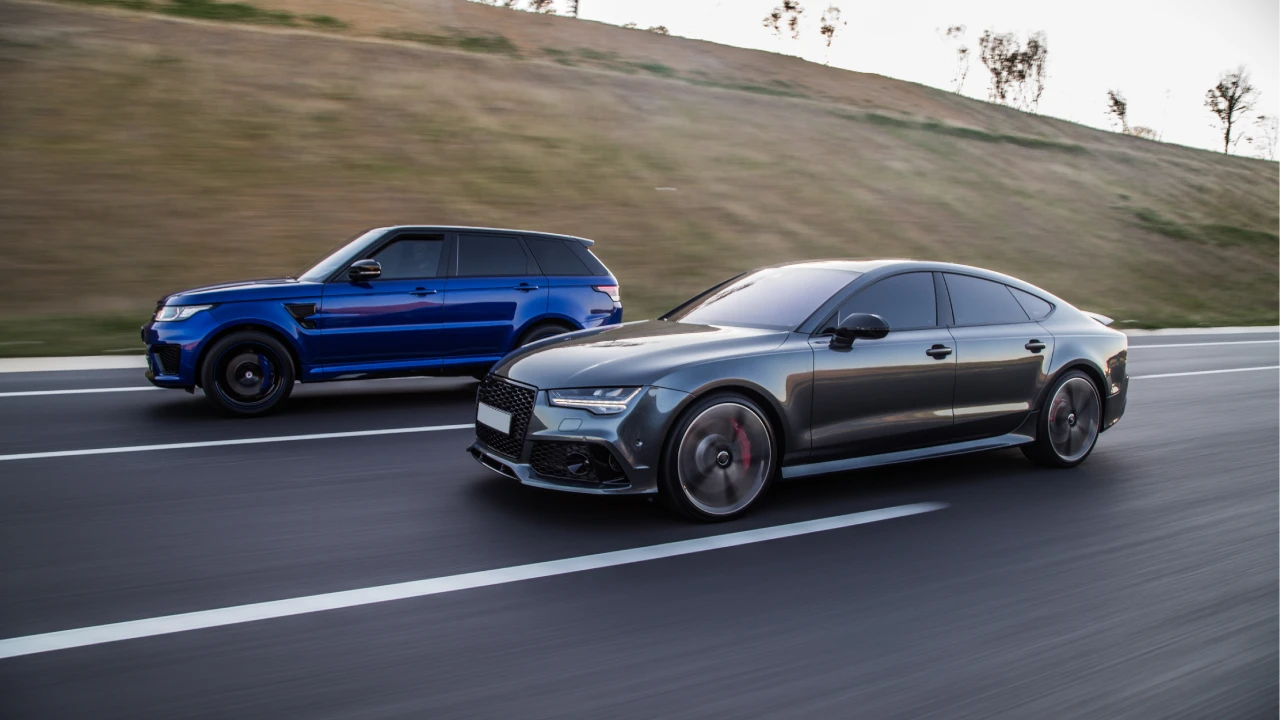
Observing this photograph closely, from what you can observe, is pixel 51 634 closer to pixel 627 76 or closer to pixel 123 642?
pixel 123 642

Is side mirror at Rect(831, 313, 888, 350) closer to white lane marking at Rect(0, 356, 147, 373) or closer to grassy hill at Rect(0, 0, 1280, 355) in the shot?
white lane marking at Rect(0, 356, 147, 373)

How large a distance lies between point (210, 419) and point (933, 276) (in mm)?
5953

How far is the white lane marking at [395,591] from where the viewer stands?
380cm

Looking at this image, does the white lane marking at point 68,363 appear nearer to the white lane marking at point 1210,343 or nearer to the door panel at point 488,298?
the door panel at point 488,298

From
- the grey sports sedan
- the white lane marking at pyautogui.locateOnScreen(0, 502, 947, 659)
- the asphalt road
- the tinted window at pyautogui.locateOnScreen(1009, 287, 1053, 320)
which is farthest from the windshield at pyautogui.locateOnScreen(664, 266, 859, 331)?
the tinted window at pyautogui.locateOnScreen(1009, 287, 1053, 320)

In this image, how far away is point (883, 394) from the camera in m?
6.02

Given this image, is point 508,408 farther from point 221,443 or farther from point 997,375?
point 997,375

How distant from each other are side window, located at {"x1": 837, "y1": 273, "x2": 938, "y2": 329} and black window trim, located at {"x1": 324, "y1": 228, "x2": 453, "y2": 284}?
476 centimetres

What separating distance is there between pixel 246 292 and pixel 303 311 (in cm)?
50

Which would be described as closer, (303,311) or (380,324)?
(303,311)

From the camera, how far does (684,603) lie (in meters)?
4.31

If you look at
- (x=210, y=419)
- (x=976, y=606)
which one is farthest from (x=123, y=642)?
(x=210, y=419)

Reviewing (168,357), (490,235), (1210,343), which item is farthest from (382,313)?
(1210,343)

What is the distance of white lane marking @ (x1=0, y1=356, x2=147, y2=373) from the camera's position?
10555 mm
